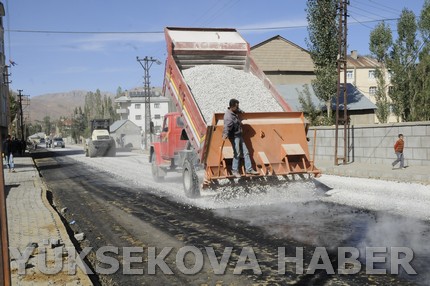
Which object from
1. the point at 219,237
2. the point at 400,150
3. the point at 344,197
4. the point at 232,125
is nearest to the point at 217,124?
the point at 232,125

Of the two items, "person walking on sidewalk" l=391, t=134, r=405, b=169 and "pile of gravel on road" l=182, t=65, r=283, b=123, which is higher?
"pile of gravel on road" l=182, t=65, r=283, b=123

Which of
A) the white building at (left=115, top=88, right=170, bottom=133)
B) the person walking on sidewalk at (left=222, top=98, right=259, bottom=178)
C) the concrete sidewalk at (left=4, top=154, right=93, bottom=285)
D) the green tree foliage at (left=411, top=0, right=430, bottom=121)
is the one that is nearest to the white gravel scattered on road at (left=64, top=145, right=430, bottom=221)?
the person walking on sidewalk at (left=222, top=98, right=259, bottom=178)

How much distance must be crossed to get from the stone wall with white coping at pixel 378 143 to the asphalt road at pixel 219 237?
8902mm

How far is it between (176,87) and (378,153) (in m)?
11.2

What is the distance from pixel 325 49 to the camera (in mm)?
30938

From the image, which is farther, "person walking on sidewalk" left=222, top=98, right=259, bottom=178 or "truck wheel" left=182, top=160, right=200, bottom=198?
"truck wheel" left=182, top=160, right=200, bottom=198

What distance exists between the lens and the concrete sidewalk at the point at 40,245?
4.70m

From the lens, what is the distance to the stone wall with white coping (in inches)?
639

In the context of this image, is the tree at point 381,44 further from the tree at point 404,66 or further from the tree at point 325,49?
the tree at point 325,49

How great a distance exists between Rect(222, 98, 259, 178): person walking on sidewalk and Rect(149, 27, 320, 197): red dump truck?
149 millimetres

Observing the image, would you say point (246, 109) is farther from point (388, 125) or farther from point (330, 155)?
point (330, 155)

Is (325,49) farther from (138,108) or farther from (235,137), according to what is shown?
(138,108)

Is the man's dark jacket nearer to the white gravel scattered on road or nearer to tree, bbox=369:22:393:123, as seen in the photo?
the white gravel scattered on road

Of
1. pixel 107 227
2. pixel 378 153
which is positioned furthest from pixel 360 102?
pixel 107 227
